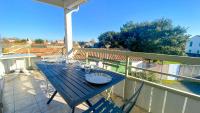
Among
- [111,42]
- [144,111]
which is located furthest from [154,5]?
[144,111]

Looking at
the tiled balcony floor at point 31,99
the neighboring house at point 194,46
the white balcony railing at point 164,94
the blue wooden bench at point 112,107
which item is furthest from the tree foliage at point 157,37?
the blue wooden bench at point 112,107

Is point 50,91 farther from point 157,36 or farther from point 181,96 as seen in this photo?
point 157,36

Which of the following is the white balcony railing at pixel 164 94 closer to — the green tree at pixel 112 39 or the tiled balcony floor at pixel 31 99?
the tiled balcony floor at pixel 31 99

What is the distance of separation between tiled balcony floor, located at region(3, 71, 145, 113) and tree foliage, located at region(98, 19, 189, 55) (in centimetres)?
1357

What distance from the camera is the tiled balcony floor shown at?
216 centimetres

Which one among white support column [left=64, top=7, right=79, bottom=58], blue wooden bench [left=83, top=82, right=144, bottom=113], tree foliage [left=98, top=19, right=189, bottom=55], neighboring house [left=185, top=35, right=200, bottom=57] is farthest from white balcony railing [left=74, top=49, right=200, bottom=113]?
neighboring house [left=185, top=35, right=200, bottom=57]

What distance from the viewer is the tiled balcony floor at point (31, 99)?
2156 millimetres

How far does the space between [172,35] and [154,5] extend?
4456 millimetres

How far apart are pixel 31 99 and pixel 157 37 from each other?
15042 millimetres

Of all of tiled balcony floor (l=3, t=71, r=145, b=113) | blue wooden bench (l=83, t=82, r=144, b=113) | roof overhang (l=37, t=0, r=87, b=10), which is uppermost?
roof overhang (l=37, t=0, r=87, b=10)

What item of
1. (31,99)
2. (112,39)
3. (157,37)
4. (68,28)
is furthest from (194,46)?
(31,99)

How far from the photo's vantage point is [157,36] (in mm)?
14789

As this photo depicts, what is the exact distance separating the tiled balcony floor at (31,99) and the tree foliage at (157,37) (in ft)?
44.5

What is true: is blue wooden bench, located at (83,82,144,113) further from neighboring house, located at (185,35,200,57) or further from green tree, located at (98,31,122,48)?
neighboring house, located at (185,35,200,57)
